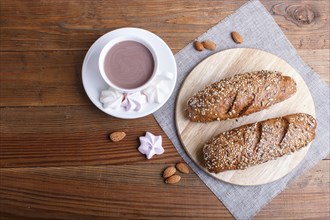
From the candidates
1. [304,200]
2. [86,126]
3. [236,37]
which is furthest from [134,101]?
[304,200]

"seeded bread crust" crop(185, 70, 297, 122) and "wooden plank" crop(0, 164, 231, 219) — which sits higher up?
"seeded bread crust" crop(185, 70, 297, 122)

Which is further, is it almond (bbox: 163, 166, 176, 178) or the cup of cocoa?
almond (bbox: 163, 166, 176, 178)

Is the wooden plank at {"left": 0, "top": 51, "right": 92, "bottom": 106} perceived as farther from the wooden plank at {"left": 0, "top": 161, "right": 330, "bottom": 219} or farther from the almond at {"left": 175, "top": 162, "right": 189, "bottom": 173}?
the almond at {"left": 175, "top": 162, "right": 189, "bottom": 173}

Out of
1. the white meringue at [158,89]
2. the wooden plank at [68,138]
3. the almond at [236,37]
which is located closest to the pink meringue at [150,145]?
the wooden plank at [68,138]

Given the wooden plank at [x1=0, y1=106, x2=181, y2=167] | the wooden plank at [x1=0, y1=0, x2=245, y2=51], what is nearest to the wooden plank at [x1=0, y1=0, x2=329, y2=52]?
the wooden plank at [x1=0, y1=0, x2=245, y2=51]

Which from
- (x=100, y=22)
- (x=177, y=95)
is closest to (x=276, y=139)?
(x=177, y=95)

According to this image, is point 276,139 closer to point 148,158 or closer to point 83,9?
point 148,158
